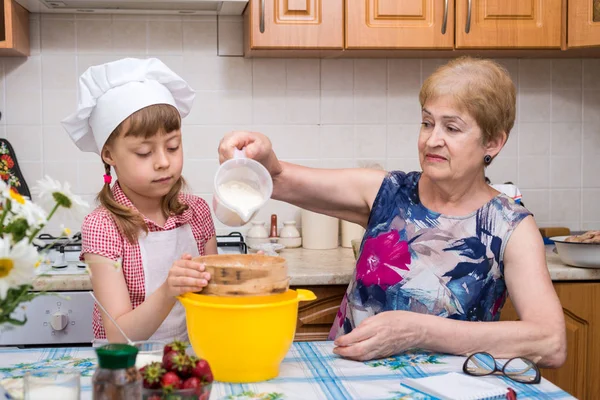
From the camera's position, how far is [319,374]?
130 cm

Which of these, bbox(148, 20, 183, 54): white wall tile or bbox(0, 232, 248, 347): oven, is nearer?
bbox(0, 232, 248, 347): oven

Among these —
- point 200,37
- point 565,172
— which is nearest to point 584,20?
point 565,172

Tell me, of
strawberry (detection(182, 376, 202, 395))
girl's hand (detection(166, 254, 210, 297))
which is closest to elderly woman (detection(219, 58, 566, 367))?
girl's hand (detection(166, 254, 210, 297))

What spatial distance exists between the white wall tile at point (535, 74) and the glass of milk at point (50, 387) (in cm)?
237

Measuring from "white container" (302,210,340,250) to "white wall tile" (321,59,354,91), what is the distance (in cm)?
50

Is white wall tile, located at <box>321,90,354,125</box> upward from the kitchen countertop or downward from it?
upward

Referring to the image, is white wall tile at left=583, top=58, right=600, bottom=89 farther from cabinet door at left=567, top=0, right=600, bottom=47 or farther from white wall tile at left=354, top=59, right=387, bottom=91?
white wall tile at left=354, top=59, right=387, bottom=91

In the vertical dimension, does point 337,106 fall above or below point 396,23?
below

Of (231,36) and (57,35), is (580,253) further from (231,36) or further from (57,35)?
(57,35)

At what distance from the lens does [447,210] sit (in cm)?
174

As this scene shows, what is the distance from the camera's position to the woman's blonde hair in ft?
5.41

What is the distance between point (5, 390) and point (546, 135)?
7.94 ft

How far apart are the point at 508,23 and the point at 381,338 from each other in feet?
5.10

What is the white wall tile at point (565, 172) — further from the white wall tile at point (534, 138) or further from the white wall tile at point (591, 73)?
the white wall tile at point (591, 73)
